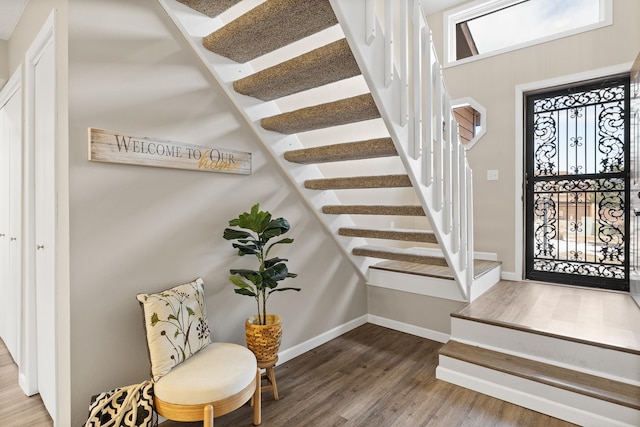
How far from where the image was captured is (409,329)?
3.21 metres

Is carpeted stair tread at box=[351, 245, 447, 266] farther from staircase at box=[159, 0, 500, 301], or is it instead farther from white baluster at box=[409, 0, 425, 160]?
white baluster at box=[409, 0, 425, 160]

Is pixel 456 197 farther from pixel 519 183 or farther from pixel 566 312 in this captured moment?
pixel 519 183

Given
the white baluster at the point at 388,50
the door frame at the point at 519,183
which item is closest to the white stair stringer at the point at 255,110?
the white baluster at the point at 388,50

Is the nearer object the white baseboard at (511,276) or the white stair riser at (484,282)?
the white stair riser at (484,282)

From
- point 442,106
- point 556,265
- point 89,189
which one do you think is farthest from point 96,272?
point 556,265

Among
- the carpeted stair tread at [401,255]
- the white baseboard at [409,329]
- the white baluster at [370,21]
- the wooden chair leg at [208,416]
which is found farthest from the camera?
the white baseboard at [409,329]

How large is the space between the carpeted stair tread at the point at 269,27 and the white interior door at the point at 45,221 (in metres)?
0.88

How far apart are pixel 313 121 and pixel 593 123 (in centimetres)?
304

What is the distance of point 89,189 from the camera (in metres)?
1.63

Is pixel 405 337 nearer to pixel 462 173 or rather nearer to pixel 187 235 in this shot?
pixel 462 173

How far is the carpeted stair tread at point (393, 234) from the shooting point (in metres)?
2.42

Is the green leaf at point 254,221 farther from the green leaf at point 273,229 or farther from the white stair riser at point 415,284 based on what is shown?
the white stair riser at point 415,284

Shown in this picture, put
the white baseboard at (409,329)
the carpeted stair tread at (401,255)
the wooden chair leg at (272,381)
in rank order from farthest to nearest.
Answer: the white baseboard at (409,329)
the carpeted stair tread at (401,255)
the wooden chair leg at (272,381)

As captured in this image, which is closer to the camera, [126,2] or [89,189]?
[89,189]
